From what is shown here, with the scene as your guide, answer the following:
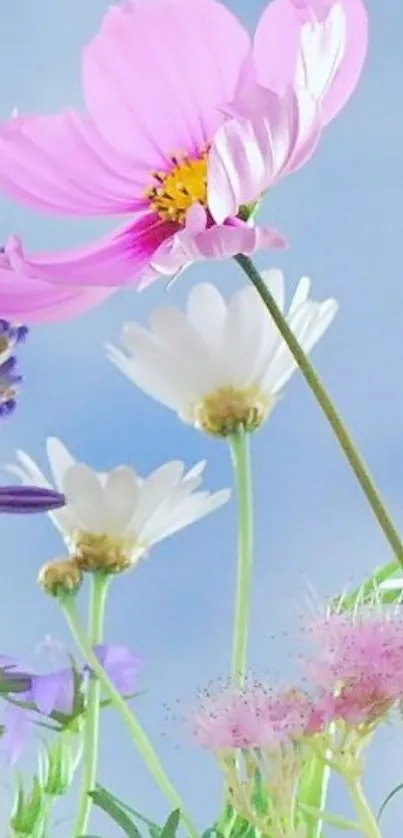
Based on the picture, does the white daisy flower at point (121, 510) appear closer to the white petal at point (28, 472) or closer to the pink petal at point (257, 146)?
the white petal at point (28, 472)

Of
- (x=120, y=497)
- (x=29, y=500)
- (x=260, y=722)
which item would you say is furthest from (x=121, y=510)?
(x=260, y=722)

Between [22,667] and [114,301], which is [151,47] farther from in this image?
[114,301]

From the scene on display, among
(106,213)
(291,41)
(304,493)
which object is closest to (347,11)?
(291,41)

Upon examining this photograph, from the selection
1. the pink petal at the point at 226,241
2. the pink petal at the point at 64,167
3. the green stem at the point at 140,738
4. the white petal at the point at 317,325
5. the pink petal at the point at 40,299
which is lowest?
the green stem at the point at 140,738

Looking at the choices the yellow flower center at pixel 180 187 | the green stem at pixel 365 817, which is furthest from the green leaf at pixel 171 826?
the yellow flower center at pixel 180 187

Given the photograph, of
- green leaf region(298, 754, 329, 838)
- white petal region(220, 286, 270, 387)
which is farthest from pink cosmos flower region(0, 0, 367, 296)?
green leaf region(298, 754, 329, 838)

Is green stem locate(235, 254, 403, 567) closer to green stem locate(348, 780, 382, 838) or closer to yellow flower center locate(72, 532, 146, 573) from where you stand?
green stem locate(348, 780, 382, 838)

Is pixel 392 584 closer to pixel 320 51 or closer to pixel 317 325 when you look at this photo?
pixel 317 325
